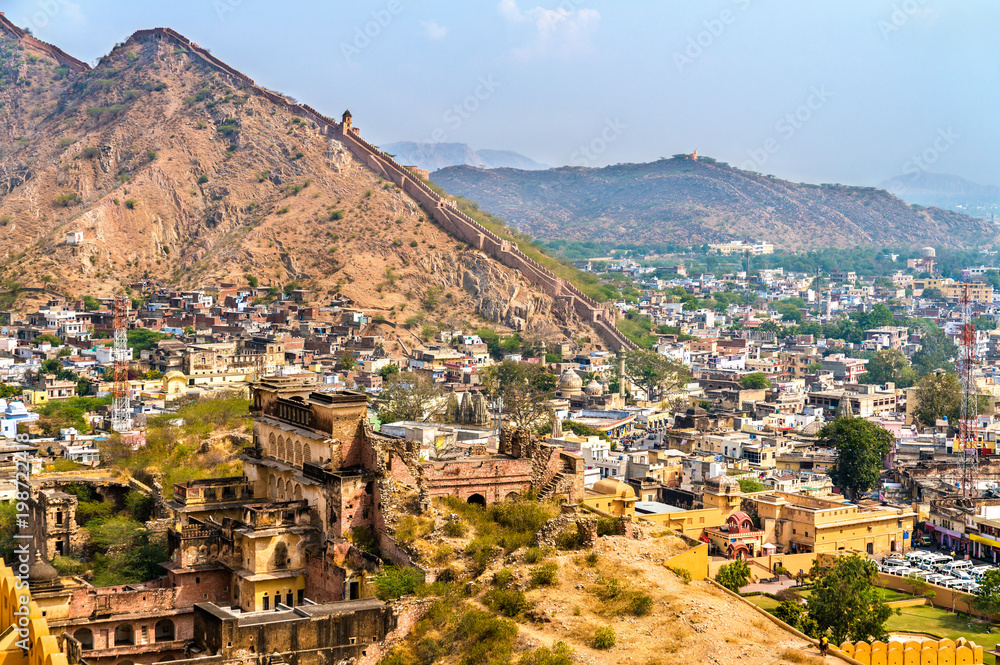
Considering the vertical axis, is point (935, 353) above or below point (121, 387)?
above

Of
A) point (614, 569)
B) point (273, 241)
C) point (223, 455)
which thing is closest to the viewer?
point (614, 569)

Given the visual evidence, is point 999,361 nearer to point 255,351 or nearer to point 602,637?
point 255,351

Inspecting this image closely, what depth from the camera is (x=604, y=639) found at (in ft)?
69.6

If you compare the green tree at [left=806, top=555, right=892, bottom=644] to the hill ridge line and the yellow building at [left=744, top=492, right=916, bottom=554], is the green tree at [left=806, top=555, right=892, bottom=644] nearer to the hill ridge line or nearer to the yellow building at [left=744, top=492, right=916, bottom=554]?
the yellow building at [left=744, top=492, right=916, bottom=554]

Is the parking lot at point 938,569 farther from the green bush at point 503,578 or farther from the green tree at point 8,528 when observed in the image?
the green tree at point 8,528

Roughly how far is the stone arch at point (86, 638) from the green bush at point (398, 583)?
6107 mm

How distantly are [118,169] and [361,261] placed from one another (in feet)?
87.6

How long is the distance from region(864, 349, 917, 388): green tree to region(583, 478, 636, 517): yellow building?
5105 cm

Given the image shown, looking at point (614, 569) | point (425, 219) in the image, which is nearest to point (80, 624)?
point (614, 569)

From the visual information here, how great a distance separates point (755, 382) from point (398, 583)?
5538 centimetres

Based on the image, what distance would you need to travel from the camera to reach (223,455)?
37750 mm

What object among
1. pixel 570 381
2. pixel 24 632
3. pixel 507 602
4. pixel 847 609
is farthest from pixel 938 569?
pixel 570 381

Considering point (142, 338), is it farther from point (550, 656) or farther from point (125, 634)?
point (550, 656)

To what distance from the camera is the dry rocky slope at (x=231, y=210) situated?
9362 cm
